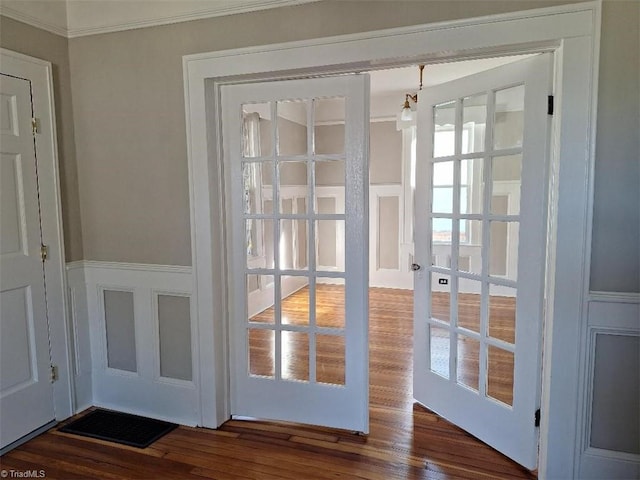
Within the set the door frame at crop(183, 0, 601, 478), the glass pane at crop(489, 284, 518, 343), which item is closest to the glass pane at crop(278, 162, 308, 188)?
the door frame at crop(183, 0, 601, 478)

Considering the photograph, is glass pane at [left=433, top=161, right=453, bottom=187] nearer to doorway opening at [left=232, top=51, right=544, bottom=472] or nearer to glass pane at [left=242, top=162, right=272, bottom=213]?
doorway opening at [left=232, top=51, right=544, bottom=472]

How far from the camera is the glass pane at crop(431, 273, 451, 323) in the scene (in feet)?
8.14

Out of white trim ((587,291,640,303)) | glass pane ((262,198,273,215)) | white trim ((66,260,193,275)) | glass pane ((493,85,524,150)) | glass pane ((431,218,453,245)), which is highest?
glass pane ((493,85,524,150))

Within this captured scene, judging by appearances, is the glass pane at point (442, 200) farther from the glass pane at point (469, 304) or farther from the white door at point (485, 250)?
the glass pane at point (469, 304)

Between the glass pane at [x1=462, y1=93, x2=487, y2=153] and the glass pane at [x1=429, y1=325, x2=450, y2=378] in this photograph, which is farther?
the glass pane at [x1=429, y1=325, x2=450, y2=378]

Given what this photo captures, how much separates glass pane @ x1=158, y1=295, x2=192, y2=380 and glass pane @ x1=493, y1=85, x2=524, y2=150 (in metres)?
1.93

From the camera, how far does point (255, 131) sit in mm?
2484

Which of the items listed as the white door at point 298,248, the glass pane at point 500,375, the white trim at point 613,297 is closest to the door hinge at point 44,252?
the white door at point 298,248

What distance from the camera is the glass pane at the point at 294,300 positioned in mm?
2482

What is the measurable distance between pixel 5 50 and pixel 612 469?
3.58 metres

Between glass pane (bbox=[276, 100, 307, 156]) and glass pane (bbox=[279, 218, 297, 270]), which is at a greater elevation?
glass pane (bbox=[276, 100, 307, 156])

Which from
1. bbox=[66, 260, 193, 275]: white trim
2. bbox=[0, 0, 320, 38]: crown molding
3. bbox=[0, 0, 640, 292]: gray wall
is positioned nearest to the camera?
bbox=[0, 0, 640, 292]: gray wall

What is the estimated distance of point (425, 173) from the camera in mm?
2561

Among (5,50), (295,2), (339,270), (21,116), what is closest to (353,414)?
(339,270)
